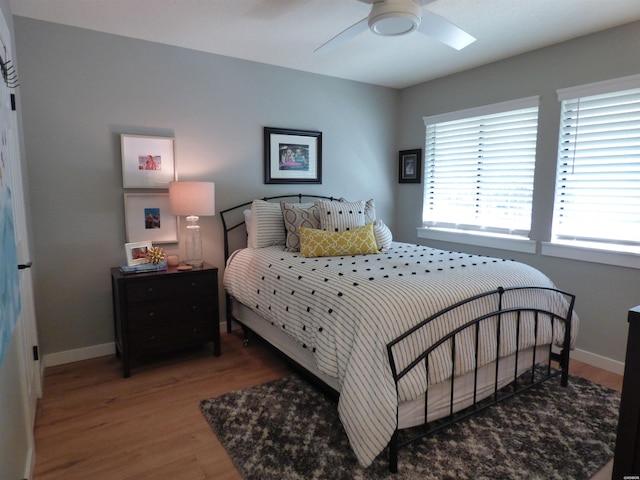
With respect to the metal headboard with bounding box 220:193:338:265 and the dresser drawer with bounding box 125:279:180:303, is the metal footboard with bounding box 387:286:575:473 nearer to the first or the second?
the dresser drawer with bounding box 125:279:180:303

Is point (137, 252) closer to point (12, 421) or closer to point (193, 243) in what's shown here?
point (193, 243)

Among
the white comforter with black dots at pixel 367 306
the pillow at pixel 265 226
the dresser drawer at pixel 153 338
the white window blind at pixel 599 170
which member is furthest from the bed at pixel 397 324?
the white window blind at pixel 599 170

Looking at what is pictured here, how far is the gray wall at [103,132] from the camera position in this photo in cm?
287

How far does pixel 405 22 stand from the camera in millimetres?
2150

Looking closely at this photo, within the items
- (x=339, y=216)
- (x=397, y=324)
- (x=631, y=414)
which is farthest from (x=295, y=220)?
(x=631, y=414)

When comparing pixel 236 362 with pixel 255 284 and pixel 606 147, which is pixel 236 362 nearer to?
pixel 255 284

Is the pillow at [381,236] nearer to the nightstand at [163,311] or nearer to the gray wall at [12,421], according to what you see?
the nightstand at [163,311]

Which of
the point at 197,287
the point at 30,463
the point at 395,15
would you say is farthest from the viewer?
the point at 197,287

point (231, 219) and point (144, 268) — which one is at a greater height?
point (231, 219)

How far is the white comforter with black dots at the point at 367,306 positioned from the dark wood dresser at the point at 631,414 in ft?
2.37

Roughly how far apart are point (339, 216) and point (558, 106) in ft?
6.47

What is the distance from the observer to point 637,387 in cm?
142

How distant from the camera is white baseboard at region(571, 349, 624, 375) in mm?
2924

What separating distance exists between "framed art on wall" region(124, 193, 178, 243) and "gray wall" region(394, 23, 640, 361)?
9.37ft
